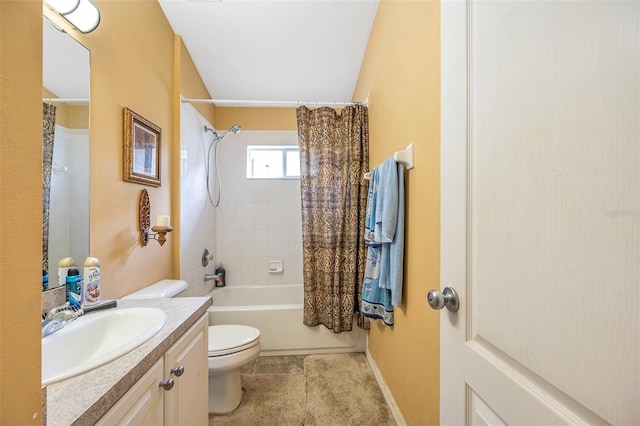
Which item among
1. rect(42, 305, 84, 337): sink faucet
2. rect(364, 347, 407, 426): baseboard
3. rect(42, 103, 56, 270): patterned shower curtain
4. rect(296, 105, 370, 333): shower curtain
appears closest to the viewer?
rect(42, 305, 84, 337): sink faucet

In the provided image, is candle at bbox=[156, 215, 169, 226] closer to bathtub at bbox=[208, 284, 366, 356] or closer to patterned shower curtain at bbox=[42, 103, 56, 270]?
patterned shower curtain at bbox=[42, 103, 56, 270]

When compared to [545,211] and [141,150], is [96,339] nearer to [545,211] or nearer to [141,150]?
[141,150]

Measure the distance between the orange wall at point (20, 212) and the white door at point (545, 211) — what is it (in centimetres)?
72

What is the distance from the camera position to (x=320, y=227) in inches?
83.5

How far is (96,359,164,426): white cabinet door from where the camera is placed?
0.58m

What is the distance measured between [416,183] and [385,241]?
326mm

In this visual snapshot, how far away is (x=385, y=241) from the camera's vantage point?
49.0 inches

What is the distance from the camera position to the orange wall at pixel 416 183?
37.2 inches

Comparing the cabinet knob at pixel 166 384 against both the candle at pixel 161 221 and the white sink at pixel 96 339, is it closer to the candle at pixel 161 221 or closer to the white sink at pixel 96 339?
the white sink at pixel 96 339

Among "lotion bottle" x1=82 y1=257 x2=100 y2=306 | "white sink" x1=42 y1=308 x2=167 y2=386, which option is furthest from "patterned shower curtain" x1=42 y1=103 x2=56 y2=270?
"white sink" x1=42 y1=308 x2=167 y2=386

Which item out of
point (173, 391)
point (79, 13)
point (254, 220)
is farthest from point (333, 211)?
point (79, 13)

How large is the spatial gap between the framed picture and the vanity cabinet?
3.01 ft

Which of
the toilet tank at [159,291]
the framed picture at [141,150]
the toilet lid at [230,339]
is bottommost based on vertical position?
the toilet lid at [230,339]

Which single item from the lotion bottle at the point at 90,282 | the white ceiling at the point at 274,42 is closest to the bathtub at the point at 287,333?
the lotion bottle at the point at 90,282
